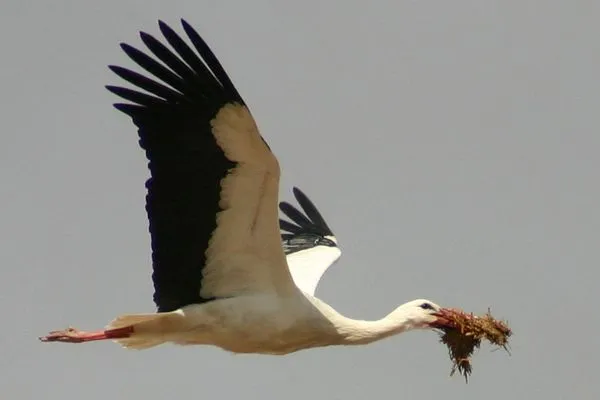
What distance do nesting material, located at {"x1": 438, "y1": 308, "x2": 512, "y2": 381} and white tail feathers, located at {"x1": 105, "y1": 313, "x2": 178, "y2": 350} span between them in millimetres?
2364

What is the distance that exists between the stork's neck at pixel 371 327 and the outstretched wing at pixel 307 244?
1.12 meters

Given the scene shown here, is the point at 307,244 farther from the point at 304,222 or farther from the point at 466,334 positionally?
the point at 466,334

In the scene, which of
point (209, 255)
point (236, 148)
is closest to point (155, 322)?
point (209, 255)

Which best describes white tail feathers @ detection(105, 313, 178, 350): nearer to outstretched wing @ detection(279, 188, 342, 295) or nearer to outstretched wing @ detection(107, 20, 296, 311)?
outstretched wing @ detection(107, 20, 296, 311)

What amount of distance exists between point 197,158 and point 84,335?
1.94 metres

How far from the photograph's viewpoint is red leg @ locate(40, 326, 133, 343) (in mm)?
15016

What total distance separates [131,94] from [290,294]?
7.04 ft

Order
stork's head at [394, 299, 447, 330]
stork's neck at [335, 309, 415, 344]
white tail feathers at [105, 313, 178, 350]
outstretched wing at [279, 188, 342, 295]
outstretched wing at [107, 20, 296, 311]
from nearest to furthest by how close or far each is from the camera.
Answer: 1. outstretched wing at [107, 20, 296, 311]
2. white tail feathers at [105, 313, 178, 350]
3. stork's neck at [335, 309, 415, 344]
4. stork's head at [394, 299, 447, 330]
5. outstretched wing at [279, 188, 342, 295]

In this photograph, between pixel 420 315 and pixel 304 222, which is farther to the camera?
pixel 304 222

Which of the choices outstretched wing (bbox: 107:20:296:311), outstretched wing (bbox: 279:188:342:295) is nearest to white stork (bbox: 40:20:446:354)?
outstretched wing (bbox: 107:20:296:311)

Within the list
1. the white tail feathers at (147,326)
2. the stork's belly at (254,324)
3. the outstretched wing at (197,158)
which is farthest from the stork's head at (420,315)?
the white tail feathers at (147,326)

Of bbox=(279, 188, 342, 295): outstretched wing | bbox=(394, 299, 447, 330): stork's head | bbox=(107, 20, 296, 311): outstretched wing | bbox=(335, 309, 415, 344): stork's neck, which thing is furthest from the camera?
bbox=(279, 188, 342, 295): outstretched wing

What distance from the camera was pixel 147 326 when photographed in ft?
48.7

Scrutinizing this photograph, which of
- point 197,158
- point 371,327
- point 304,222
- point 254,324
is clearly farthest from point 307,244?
point 197,158
